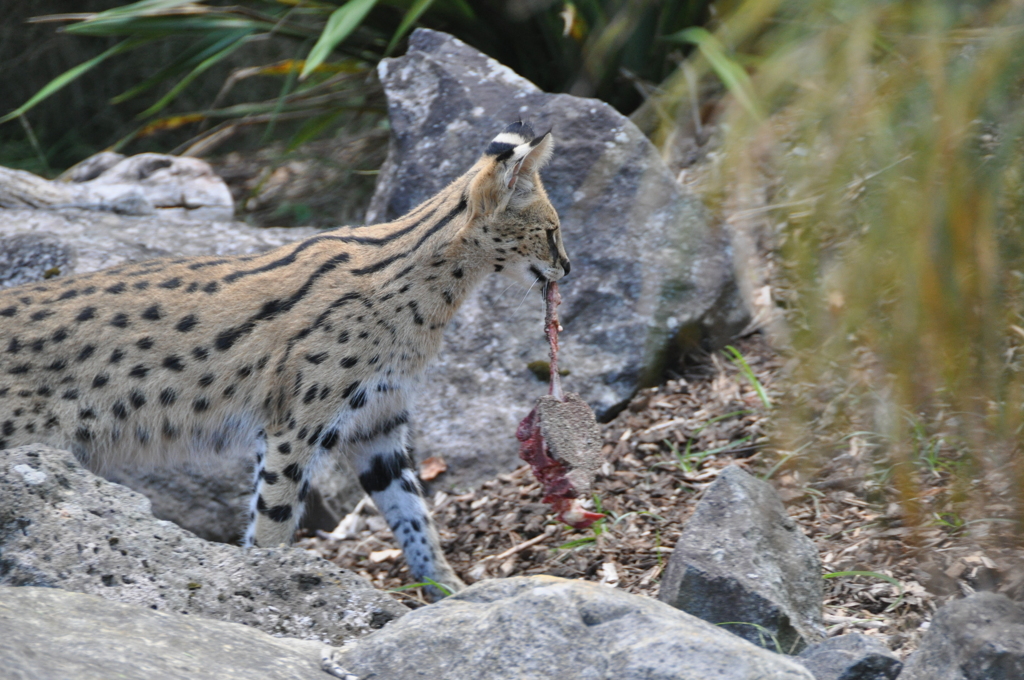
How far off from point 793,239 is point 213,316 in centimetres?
356

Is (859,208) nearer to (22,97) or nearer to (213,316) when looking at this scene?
(213,316)

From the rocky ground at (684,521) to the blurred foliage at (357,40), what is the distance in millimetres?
2577

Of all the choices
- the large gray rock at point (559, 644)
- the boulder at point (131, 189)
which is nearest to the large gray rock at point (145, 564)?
the large gray rock at point (559, 644)

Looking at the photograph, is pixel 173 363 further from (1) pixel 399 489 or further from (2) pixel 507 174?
(2) pixel 507 174

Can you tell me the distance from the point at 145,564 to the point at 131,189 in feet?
17.4

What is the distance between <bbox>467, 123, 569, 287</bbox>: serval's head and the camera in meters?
4.84

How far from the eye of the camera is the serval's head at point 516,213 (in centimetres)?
484

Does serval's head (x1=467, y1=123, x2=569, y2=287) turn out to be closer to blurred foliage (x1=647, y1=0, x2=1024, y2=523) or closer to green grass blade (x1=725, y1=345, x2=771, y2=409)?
green grass blade (x1=725, y1=345, x2=771, y2=409)

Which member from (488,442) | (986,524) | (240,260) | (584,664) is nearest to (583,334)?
(488,442)

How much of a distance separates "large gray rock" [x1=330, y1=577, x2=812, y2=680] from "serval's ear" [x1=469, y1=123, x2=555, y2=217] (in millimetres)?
2310

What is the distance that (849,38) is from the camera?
1961 mm

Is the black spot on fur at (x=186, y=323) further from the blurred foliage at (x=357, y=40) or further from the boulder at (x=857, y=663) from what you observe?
the boulder at (x=857, y=663)

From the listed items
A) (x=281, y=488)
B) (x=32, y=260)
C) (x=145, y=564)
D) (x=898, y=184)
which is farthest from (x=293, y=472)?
(x=898, y=184)

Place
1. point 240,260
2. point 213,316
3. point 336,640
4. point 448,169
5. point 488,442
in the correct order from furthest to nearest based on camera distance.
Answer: point 448,169, point 488,442, point 240,260, point 213,316, point 336,640
